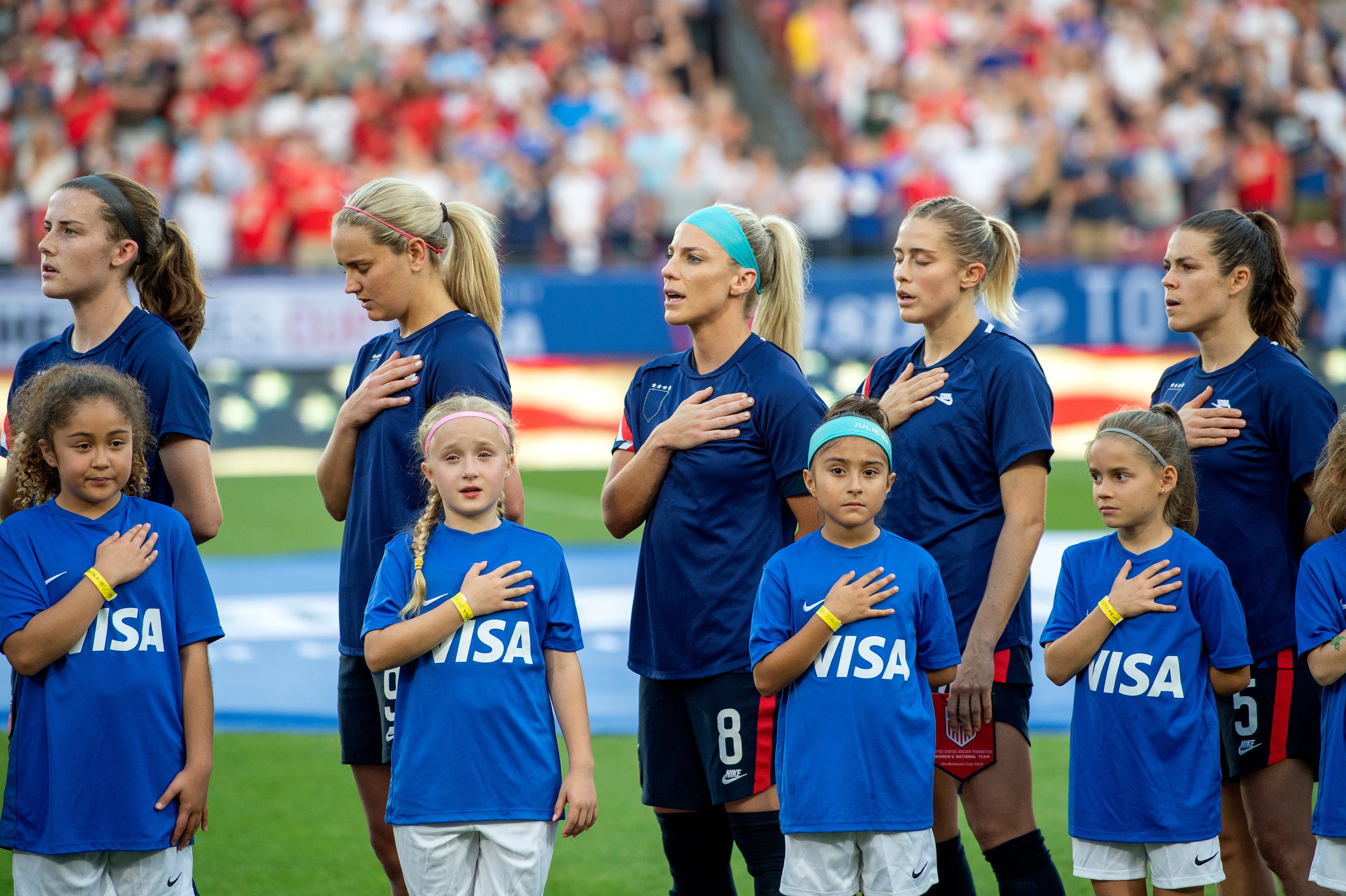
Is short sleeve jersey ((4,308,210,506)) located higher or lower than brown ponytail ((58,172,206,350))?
lower

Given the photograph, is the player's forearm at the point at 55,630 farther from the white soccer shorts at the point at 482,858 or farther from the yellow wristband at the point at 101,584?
the white soccer shorts at the point at 482,858

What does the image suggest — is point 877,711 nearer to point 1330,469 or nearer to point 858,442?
point 858,442

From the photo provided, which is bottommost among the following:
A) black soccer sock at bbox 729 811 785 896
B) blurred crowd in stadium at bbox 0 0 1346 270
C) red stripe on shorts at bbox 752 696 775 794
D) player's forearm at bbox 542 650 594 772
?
black soccer sock at bbox 729 811 785 896

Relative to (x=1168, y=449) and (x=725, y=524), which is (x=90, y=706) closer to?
(x=725, y=524)

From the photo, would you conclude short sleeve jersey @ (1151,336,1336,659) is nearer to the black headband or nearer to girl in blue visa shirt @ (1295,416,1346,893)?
girl in blue visa shirt @ (1295,416,1346,893)

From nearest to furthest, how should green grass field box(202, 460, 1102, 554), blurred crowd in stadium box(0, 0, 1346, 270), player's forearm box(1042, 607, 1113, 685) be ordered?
1. player's forearm box(1042, 607, 1113, 685)
2. green grass field box(202, 460, 1102, 554)
3. blurred crowd in stadium box(0, 0, 1346, 270)

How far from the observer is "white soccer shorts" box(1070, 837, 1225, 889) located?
3559 millimetres

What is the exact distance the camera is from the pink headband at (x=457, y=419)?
360 cm

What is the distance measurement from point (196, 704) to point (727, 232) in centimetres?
189

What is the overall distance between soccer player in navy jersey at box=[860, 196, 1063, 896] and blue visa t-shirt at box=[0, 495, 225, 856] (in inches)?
76.7

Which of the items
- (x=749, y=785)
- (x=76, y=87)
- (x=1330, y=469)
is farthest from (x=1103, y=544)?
(x=76, y=87)

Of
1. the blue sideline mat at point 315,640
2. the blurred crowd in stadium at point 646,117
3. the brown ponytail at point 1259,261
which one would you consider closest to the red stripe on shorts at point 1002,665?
the brown ponytail at point 1259,261

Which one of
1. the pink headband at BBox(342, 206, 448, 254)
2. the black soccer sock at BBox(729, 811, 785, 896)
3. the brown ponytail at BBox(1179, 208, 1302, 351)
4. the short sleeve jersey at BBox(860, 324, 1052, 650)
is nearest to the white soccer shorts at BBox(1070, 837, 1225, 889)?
the short sleeve jersey at BBox(860, 324, 1052, 650)

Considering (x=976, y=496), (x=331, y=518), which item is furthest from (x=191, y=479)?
(x=331, y=518)
